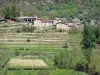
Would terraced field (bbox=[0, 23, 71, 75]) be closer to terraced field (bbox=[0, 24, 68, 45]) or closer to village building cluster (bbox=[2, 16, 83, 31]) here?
terraced field (bbox=[0, 24, 68, 45])

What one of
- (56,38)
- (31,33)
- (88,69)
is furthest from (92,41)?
(88,69)

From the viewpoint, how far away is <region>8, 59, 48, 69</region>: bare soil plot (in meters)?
22.8

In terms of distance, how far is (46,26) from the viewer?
137 feet

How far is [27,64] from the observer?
78.4ft

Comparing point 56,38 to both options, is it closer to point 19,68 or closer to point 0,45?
point 0,45

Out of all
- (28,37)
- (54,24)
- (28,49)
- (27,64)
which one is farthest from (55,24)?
(27,64)

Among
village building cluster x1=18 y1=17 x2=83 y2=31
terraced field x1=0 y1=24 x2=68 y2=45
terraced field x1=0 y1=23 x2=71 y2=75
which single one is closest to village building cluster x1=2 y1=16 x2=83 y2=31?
village building cluster x1=18 y1=17 x2=83 y2=31

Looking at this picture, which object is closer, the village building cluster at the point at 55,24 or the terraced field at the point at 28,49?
the terraced field at the point at 28,49

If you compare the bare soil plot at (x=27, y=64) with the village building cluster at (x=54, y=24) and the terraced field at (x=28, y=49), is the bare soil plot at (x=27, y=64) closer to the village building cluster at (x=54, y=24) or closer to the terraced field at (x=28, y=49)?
the terraced field at (x=28, y=49)

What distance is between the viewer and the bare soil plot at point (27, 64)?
74.8 feet

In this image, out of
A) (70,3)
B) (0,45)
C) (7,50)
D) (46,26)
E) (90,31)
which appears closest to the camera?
(7,50)

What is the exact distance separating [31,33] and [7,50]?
21.4 ft

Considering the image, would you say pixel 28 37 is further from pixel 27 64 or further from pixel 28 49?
pixel 27 64

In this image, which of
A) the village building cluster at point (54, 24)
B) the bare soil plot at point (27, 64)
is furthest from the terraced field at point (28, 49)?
the village building cluster at point (54, 24)
